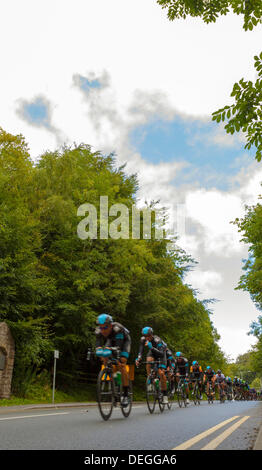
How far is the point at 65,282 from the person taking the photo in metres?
24.6

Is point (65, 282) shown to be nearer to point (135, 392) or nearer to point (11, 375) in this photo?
point (11, 375)

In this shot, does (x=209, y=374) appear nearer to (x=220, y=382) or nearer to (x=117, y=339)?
(x=220, y=382)

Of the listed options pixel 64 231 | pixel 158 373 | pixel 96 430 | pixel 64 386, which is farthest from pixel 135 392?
pixel 96 430

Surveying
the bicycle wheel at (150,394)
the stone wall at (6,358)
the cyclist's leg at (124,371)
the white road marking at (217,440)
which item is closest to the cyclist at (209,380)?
the stone wall at (6,358)

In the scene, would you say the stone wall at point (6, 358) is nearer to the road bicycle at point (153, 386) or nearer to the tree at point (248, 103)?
the road bicycle at point (153, 386)

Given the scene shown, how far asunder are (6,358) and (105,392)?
34.7ft

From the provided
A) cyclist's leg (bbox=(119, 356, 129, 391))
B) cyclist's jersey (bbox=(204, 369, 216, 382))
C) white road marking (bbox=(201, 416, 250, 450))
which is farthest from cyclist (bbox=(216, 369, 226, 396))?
white road marking (bbox=(201, 416, 250, 450))

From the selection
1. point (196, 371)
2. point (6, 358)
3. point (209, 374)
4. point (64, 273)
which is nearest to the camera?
point (6, 358)

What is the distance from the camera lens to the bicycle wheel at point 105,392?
8.18 metres

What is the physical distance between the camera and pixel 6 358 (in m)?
17.7

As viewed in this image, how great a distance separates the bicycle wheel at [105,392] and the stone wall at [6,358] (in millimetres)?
9928

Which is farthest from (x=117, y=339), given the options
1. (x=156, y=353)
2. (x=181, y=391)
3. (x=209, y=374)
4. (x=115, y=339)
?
(x=209, y=374)

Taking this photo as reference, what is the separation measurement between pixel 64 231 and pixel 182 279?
12.9 metres

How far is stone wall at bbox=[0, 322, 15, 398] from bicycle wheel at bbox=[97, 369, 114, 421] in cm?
993
